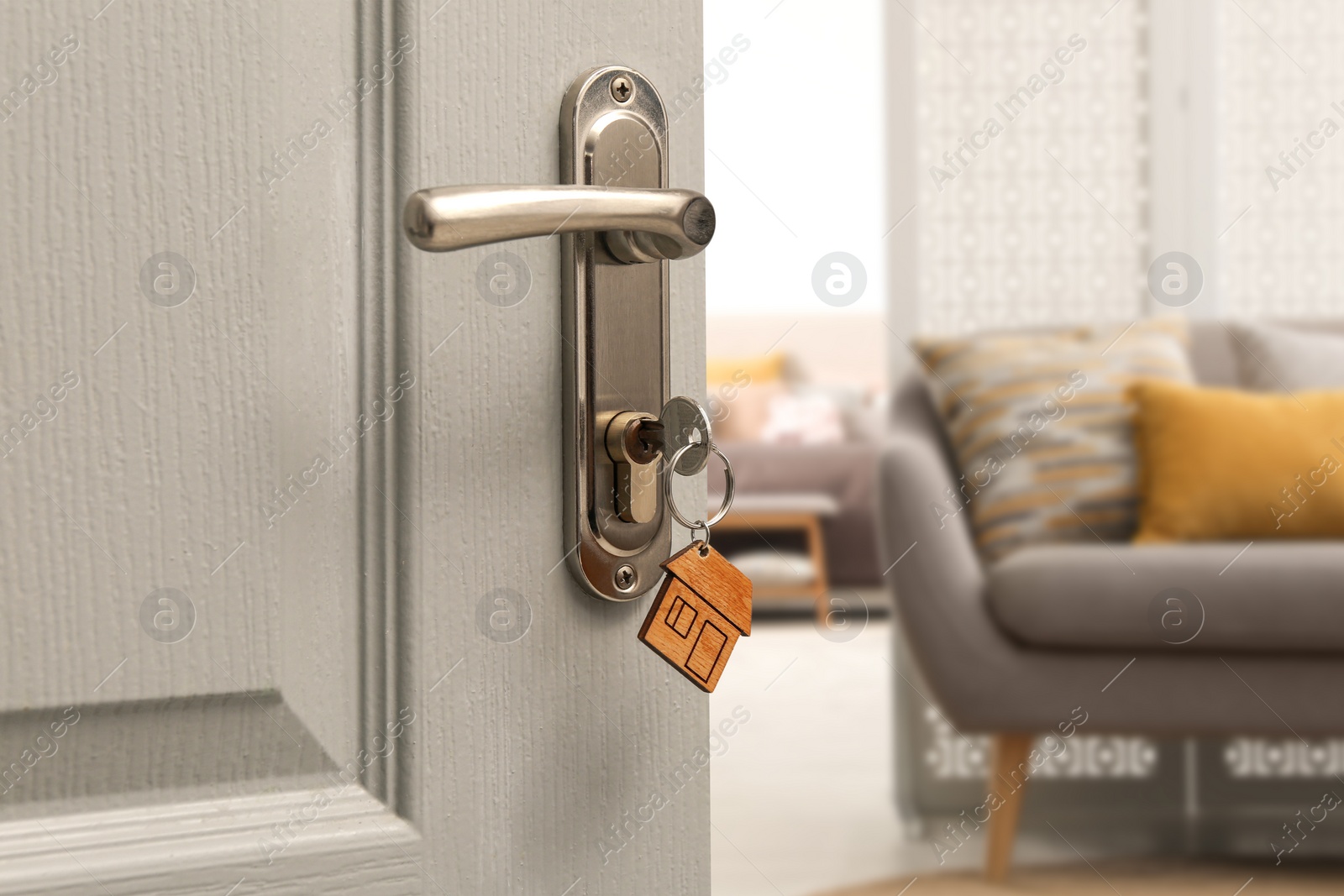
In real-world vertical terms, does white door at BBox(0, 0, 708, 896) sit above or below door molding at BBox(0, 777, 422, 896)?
above

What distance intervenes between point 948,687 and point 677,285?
1303 mm

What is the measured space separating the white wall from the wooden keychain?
169 inches

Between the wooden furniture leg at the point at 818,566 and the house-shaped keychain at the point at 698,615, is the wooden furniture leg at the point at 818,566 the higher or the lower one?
the lower one

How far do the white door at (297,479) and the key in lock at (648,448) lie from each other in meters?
0.02

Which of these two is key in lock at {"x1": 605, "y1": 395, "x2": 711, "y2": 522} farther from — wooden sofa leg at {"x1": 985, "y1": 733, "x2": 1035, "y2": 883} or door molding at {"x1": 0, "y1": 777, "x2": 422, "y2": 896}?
wooden sofa leg at {"x1": 985, "y1": 733, "x2": 1035, "y2": 883}

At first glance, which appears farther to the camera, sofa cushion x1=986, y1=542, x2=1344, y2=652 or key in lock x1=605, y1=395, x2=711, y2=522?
sofa cushion x1=986, y1=542, x2=1344, y2=652

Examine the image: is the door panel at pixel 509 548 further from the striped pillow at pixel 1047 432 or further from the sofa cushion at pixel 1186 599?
the striped pillow at pixel 1047 432

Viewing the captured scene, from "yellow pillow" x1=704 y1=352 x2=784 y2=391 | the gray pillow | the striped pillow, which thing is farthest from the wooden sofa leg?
"yellow pillow" x1=704 y1=352 x2=784 y2=391

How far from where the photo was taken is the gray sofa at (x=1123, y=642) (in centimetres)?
148

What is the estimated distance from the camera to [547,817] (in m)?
0.37

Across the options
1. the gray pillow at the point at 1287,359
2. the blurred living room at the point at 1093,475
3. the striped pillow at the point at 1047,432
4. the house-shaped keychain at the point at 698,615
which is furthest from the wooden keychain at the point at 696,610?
the gray pillow at the point at 1287,359

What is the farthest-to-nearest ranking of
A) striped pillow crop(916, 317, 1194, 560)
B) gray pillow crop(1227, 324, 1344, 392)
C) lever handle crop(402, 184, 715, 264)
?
gray pillow crop(1227, 324, 1344, 392) → striped pillow crop(916, 317, 1194, 560) → lever handle crop(402, 184, 715, 264)

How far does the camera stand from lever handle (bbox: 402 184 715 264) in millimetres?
303

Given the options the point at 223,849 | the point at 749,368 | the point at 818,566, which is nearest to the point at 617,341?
the point at 223,849
